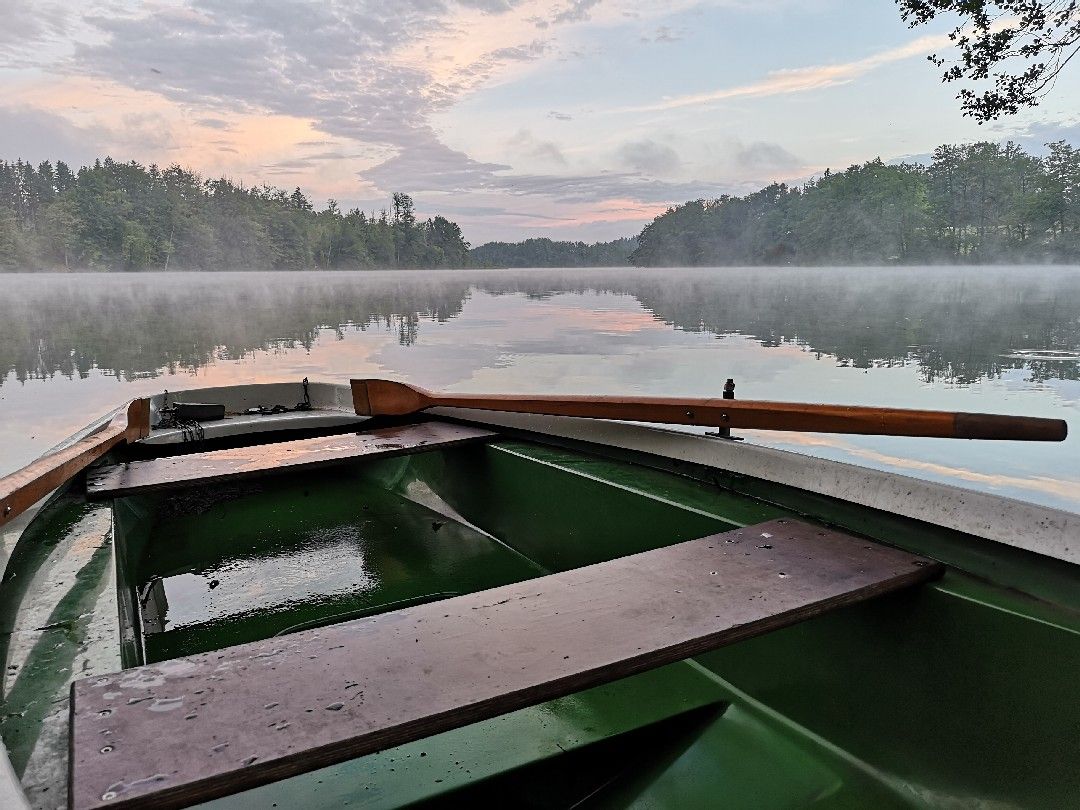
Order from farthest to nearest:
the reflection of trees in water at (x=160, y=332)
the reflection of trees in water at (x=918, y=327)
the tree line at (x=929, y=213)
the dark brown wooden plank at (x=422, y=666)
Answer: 1. the tree line at (x=929, y=213)
2. the reflection of trees in water at (x=160, y=332)
3. the reflection of trees in water at (x=918, y=327)
4. the dark brown wooden plank at (x=422, y=666)

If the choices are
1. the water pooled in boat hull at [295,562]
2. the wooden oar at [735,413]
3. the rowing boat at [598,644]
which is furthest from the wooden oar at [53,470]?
the wooden oar at [735,413]

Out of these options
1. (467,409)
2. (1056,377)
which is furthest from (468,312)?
(467,409)

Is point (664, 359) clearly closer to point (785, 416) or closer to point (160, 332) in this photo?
point (785, 416)

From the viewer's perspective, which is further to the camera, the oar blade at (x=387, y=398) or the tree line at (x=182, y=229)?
the tree line at (x=182, y=229)

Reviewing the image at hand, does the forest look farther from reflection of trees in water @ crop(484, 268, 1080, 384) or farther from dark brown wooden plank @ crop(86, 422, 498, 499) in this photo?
dark brown wooden plank @ crop(86, 422, 498, 499)

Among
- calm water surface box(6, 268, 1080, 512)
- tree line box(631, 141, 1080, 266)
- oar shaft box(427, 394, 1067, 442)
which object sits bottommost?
calm water surface box(6, 268, 1080, 512)

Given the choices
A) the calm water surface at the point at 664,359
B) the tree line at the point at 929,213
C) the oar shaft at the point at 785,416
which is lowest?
the calm water surface at the point at 664,359

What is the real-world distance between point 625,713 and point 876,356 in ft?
76.3

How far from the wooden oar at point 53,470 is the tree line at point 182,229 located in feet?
275

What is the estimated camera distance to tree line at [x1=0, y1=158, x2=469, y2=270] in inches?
2940

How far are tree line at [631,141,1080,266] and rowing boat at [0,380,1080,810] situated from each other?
211 feet

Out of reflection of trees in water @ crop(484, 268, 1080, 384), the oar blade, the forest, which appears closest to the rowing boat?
the oar blade

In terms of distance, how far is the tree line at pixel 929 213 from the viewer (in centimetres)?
5838

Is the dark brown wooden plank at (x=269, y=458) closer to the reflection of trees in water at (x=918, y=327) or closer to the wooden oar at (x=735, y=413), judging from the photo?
the wooden oar at (x=735, y=413)
